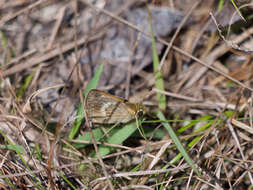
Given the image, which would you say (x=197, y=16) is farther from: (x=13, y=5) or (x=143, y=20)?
(x=13, y=5)

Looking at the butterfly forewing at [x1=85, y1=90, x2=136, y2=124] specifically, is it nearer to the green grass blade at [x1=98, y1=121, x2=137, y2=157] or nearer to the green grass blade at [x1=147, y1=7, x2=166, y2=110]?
the green grass blade at [x1=98, y1=121, x2=137, y2=157]

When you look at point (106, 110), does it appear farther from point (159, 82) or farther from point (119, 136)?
point (159, 82)

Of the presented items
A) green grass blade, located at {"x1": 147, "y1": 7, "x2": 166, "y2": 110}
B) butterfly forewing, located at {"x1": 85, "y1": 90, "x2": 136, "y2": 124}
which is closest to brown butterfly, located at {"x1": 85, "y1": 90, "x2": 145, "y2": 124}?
butterfly forewing, located at {"x1": 85, "y1": 90, "x2": 136, "y2": 124}

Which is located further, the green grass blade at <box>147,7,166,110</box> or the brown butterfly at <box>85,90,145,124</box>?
the green grass blade at <box>147,7,166,110</box>

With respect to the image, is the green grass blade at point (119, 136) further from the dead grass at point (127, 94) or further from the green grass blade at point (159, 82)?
the green grass blade at point (159, 82)

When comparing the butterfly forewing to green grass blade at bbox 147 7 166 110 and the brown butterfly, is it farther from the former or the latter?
green grass blade at bbox 147 7 166 110

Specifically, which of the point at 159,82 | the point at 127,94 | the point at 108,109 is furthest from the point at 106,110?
the point at 159,82

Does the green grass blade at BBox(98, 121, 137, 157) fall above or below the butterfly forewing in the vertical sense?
below

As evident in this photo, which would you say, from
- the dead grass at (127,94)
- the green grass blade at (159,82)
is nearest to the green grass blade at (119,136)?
the dead grass at (127,94)
